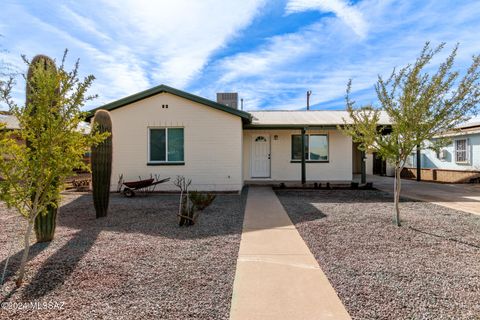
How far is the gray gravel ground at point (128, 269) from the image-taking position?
2.83m

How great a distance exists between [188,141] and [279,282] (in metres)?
8.63

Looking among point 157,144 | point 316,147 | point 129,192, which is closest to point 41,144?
point 129,192

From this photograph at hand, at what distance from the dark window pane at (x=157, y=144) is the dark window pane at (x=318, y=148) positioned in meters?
7.30

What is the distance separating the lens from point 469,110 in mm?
5688

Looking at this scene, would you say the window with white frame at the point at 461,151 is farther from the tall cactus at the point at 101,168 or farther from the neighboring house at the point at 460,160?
the tall cactus at the point at 101,168

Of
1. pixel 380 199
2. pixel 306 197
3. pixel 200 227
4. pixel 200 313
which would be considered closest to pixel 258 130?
pixel 306 197

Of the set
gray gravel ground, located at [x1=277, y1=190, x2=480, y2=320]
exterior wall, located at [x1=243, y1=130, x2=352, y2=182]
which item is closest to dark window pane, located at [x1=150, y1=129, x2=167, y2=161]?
exterior wall, located at [x1=243, y1=130, x2=352, y2=182]

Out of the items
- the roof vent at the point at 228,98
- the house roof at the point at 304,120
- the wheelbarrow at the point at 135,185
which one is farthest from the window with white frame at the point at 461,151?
the wheelbarrow at the point at 135,185

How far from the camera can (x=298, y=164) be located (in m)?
14.3

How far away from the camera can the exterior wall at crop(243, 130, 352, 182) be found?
14172 millimetres

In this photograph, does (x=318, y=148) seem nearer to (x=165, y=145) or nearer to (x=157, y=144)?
(x=165, y=145)

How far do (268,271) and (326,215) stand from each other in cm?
387

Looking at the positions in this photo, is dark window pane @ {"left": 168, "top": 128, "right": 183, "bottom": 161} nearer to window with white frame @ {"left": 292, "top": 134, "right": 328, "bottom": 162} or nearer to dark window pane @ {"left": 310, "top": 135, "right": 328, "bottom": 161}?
window with white frame @ {"left": 292, "top": 134, "right": 328, "bottom": 162}

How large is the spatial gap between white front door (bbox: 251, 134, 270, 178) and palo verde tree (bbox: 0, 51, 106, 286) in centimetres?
1098
